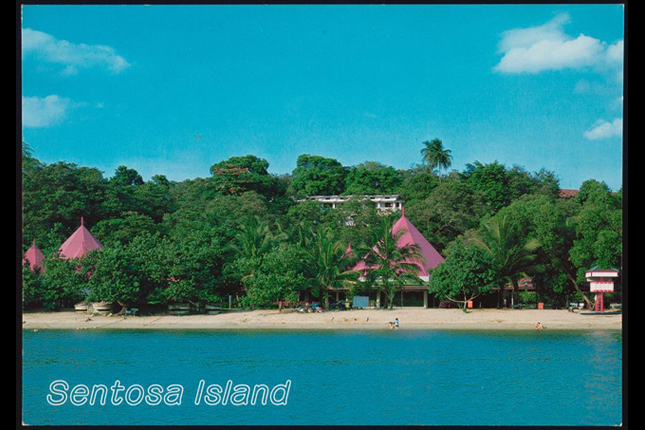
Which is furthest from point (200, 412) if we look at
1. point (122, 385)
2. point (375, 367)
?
point (375, 367)

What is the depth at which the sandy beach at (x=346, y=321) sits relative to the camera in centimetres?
2111

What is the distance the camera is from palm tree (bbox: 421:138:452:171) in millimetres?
46406

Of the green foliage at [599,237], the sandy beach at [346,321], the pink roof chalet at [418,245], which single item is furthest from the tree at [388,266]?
the green foliage at [599,237]

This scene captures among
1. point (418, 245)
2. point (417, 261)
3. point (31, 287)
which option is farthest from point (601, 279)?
point (31, 287)

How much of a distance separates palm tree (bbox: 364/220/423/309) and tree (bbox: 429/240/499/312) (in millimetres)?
1121

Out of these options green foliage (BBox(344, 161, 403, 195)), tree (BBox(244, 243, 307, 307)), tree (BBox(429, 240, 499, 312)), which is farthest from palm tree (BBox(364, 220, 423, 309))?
green foliage (BBox(344, 161, 403, 195))

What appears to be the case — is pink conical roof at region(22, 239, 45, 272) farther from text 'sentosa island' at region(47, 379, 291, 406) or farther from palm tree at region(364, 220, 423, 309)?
palm tree at region(364, 220, 423, 309)

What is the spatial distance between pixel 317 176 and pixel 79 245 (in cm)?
2343

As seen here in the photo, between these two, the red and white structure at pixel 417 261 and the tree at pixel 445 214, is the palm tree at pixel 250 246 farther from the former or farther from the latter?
the tree at pixel 445 214

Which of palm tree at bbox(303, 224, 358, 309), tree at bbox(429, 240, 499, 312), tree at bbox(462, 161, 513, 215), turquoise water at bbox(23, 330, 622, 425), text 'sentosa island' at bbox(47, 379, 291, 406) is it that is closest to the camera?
turquoise water at bbox(23, 330, 622, 425)

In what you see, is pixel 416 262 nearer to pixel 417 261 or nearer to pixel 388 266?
pixel 417 261

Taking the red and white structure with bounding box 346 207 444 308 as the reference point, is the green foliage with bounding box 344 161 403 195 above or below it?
above

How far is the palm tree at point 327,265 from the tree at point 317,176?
2087 cm
